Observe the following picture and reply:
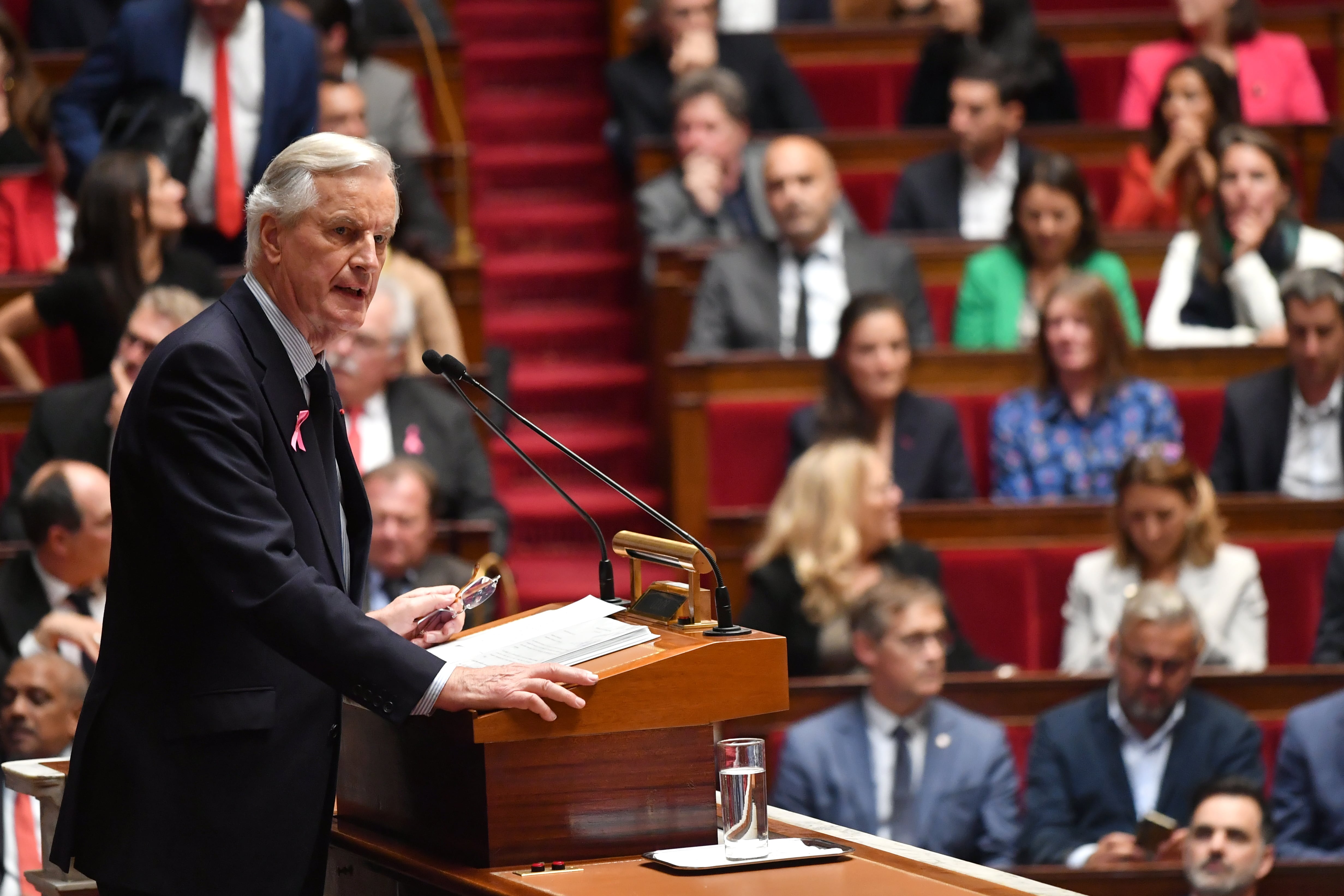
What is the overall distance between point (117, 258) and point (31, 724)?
73 cm

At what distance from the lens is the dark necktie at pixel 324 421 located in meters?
1.03

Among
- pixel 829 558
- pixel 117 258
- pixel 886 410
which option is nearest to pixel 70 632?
pixel 117 258

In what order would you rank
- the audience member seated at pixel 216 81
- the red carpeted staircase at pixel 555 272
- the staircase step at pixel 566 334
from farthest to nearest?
the staircase step at pixel 566 334 → the red carpeted staircase at pixel 555 272 → the audience member seated at pixel 216 81

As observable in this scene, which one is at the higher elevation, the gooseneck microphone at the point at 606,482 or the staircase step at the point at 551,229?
the staircase step at the point at 551,229

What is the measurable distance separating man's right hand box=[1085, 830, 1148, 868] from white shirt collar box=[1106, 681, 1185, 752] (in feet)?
0.46

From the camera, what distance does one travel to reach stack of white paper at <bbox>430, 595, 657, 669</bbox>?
1.02 meters

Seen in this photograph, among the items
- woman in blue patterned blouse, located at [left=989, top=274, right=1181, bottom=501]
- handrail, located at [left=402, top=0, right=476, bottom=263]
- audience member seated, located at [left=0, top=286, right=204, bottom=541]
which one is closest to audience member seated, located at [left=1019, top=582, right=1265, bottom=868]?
woman in blue patterned blouse, located at [left=989, top=274, right=1181, bottom=501]

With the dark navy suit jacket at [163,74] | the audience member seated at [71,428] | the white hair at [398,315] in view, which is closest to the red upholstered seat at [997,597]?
the white hair at [398,315]

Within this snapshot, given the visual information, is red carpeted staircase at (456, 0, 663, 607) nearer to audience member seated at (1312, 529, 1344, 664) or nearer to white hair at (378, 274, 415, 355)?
white hair at (378, 274, 415, 355)

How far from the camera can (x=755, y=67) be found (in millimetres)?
3148

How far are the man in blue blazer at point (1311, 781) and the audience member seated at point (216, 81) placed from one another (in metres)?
1.48

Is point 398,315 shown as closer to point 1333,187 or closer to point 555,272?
point 555,272

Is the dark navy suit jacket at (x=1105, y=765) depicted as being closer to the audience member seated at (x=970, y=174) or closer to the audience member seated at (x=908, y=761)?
the audience member seated at (x=908, y=761)

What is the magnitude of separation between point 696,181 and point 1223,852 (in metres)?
1.47
